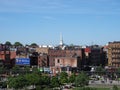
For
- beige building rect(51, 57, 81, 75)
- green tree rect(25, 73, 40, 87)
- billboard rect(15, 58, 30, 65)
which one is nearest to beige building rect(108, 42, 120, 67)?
beige building rect(51, 57, 81, 75)

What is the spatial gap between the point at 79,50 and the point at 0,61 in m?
23.2

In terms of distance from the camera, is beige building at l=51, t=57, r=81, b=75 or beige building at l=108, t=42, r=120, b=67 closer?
beige building at l=51, t=57, r=81, b=75

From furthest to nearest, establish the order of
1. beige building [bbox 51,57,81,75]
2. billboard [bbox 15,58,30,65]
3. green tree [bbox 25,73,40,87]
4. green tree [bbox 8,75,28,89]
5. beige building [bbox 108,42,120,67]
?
beige building [bbox 108,42,120,67] → billboard [bbox 15,58,30,65] → beige building [bbox 51,57,81,75] → green tree [bbox 25,73,40,87] → green tree [bbox 8,75,28,89]

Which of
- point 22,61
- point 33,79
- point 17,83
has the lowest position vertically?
point 17,83

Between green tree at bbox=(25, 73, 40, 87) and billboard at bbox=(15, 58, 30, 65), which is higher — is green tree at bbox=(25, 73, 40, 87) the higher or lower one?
the lower one

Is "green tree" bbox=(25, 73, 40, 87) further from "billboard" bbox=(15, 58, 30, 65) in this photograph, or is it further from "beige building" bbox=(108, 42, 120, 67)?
"beige building" bbox=(108, 42, 120, 67)

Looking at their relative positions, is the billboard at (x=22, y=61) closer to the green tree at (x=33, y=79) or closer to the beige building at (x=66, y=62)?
the beige building at (x=66, y=62)

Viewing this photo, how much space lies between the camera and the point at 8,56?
11244 cm

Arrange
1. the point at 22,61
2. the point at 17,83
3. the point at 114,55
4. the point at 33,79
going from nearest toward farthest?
the point at 17,83, the point at 33,79, the point at 22,61, the point at 114,55

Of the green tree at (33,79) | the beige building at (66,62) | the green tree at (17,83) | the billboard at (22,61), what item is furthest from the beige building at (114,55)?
the green tree at (17,83)

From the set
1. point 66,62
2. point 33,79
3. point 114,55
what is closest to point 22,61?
point 66,62

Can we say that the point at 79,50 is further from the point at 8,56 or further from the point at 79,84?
the point at 79,84

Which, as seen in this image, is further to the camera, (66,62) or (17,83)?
(66,62)

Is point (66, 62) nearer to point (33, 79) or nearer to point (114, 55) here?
point (114, 55)
